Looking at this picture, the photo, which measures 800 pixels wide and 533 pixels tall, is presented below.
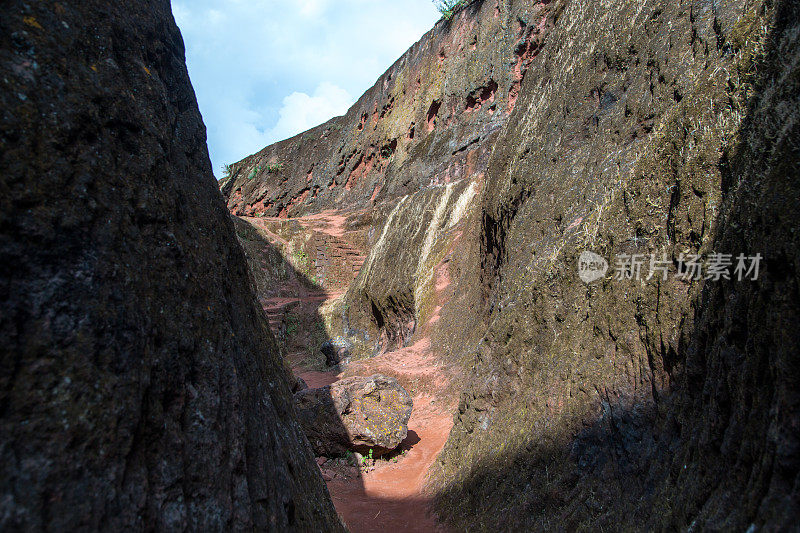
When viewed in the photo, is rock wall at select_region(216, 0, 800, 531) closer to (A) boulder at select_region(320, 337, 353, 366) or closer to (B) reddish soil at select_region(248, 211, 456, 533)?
(B) reddish soil at select_region(248, 211, 456, 533)

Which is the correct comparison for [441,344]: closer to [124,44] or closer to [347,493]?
[347,493]

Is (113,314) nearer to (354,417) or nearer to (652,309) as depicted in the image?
(652,309)

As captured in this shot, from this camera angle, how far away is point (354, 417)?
5.98 meters

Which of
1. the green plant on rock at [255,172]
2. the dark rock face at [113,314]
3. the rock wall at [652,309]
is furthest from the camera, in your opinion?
the green plant on rock at [255,172]

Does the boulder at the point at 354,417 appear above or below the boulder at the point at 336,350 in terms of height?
below

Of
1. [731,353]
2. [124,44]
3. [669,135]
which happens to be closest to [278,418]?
[124,44]

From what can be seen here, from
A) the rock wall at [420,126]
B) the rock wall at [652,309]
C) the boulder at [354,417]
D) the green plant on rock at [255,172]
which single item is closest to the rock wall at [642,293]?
the rock wall at [652,309]

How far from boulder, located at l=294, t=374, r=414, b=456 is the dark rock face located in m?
3.78

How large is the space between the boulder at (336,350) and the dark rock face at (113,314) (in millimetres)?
11574

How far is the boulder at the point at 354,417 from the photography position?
5887mm

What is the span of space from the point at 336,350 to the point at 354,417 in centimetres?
810

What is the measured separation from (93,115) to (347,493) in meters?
4.80

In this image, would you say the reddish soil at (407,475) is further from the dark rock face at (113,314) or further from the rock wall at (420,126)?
the rock wall at (420,126)

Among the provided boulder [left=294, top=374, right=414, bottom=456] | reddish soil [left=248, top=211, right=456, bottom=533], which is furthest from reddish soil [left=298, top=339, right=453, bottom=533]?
boulder [left=294, top=374, right=414, bottom=456]
